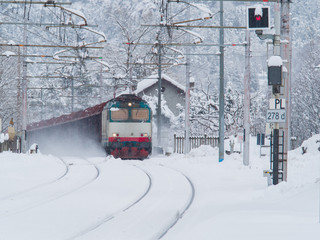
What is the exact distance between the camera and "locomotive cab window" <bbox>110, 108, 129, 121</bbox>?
2797 centimetres

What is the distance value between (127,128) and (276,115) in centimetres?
1534

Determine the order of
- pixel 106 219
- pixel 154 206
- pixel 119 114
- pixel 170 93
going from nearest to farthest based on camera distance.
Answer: pixel 106 219
pixel 154 206
pixel 119 114
pixel 170 93

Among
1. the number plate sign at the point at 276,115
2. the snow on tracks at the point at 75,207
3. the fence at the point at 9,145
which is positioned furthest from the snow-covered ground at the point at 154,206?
the fence at the point at 9,145

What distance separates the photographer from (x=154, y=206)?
11.5m

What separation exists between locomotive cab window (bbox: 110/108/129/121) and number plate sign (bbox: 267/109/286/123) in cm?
1523

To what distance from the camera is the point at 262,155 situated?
31.7m

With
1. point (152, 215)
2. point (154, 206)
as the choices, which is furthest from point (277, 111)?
point (152, 215)

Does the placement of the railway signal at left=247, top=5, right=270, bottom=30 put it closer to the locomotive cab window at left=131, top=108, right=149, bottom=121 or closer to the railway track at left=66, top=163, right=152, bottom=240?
the railway track at left=66, top=163, right=152, bottom=240

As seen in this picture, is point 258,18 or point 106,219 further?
point 258,18

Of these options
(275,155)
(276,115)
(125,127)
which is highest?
(276,115)

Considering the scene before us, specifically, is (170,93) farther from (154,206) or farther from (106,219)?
(106,219)

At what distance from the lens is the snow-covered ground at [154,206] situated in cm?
817

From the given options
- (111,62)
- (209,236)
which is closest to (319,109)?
(111,62)

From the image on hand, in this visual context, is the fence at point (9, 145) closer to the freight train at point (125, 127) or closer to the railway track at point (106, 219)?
the freight train at point (125, 127)
